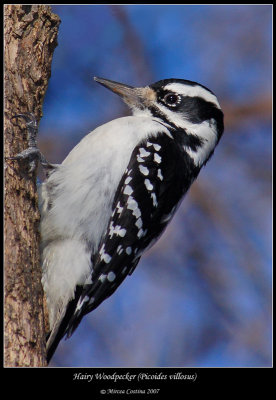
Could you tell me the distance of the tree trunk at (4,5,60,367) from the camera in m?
3.23

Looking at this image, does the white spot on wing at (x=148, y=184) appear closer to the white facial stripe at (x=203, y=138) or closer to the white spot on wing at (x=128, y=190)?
the white spot on wing at (x=128, y=190)

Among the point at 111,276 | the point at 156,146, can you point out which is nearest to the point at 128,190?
the point at 156,146

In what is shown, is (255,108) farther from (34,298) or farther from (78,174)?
(34,298)

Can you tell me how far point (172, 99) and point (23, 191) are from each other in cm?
193

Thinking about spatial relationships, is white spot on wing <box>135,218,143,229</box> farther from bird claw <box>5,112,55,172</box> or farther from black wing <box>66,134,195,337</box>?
bird claw <box>5,112,55,172</box>

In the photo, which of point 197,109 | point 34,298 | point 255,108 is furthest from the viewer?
point 255,108

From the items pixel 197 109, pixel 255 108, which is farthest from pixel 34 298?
pixel 255 108

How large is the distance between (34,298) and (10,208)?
573mm

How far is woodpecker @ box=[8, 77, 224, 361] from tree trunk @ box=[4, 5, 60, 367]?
0.95 feet

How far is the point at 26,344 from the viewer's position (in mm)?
3191

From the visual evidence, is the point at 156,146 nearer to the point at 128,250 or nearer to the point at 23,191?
the point at 128,250

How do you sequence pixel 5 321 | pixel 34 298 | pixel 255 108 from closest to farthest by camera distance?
pixel 5 321
pixel 34 298
pixel 255 108

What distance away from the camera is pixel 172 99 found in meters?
5.00

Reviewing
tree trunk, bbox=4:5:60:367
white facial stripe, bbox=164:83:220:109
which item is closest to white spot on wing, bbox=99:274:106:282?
tree trunk, bbox=4:5:60:367
